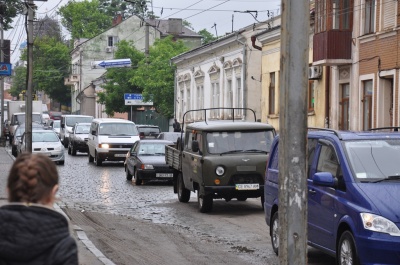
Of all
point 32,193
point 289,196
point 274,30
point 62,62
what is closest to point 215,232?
point 289,196

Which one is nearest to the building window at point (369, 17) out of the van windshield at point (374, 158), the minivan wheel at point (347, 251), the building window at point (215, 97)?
the van windshield at point (374, 158)

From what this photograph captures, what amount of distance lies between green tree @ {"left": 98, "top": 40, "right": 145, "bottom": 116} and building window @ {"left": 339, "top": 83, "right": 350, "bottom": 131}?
38.3 metres

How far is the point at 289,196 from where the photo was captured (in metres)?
8.22

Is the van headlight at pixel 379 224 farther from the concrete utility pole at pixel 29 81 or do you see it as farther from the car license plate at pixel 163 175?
the concrete utility pole at pixel 29 81

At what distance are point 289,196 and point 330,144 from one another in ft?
10.9

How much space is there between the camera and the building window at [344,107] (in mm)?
33062

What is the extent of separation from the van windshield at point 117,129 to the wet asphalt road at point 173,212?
25.4 feet

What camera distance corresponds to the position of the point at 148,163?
27.3 m

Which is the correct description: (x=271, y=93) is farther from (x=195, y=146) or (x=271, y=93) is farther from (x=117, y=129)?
(x=195, y=146)

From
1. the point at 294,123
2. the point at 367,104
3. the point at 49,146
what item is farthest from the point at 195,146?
the point at 49,146

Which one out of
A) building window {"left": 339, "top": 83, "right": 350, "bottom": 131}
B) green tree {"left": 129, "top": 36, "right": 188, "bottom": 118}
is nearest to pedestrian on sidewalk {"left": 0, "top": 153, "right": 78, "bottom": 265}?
building window {"left": 339, "top": 83, "right": 350, "bottom": 131}

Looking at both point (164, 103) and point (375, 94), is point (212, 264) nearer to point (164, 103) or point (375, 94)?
point (375, 94)

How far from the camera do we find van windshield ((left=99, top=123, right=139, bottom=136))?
38.8m

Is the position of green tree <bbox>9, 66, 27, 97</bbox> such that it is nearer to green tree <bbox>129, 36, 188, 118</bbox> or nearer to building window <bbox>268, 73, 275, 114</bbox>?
green tree <bbox>129, 36, 188, 118</bbox>
